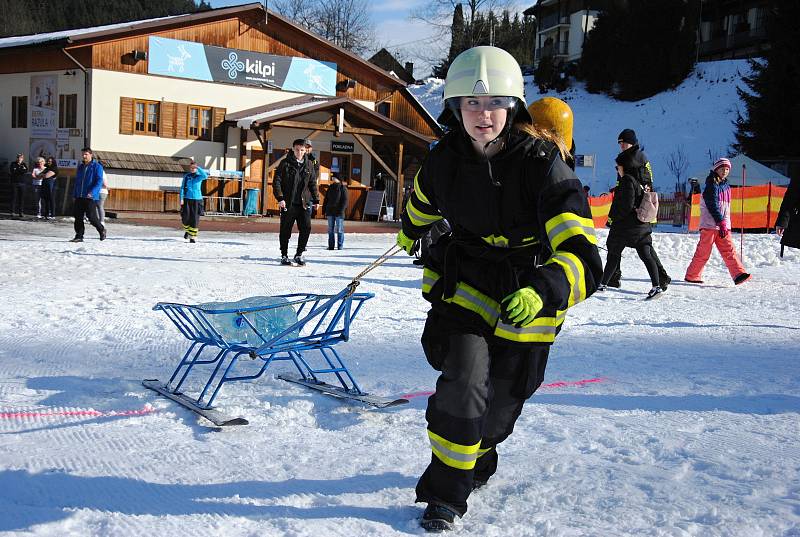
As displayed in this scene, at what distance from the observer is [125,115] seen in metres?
24.2

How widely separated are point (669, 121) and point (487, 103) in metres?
43.9

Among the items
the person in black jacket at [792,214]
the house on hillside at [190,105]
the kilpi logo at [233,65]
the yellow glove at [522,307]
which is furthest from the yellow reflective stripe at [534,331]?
the kilpi logo at [233,65]

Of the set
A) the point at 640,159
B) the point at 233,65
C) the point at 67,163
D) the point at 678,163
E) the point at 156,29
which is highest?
the point at 156,29

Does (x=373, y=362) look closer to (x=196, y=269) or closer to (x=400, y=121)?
(x=196, y=269)

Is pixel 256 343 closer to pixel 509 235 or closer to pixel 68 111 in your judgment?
pixel 509 235

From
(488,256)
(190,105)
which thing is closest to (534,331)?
(488,256)

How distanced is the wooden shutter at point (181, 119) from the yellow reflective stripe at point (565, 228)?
2412cm

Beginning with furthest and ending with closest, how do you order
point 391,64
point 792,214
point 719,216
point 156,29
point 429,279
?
point 391,64 < point 156,29 < point 719,216 < point 792,214 < point 429,279

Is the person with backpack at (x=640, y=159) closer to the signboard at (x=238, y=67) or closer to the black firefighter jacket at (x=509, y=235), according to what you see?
the black firefighter jacket at (x=509, y=235)

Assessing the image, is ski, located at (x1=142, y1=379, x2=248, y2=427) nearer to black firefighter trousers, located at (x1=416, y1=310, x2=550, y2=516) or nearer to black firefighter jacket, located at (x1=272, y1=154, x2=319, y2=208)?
black firefighter trousers, located at (x1=416, y1=310, x2=550, y2=516)

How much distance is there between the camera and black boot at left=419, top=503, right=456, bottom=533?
9.57ft

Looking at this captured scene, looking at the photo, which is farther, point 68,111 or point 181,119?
point 181,119

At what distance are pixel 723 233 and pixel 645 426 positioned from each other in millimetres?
6916

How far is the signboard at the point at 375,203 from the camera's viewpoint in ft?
88.3
